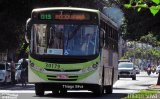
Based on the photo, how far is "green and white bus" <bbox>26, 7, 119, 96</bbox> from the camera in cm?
2228

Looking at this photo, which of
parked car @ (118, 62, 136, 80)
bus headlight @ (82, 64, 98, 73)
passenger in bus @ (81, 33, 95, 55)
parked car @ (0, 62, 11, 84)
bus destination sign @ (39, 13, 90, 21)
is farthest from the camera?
parked car @ (118, 62, 136, 80)

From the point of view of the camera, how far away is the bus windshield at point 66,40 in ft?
73.0

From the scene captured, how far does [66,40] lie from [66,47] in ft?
0.85

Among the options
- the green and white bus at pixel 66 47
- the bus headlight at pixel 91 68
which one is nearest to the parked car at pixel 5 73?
the green and white bus at pixel 66 47

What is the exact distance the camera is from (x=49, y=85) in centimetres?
2309

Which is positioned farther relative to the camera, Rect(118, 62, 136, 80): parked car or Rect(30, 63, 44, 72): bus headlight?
Rect(118, 62, 136, 80): parked car

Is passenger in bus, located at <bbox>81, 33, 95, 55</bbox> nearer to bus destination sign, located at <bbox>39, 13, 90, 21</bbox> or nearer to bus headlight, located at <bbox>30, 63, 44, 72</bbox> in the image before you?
bus destination sign, located at <bbox>39, 13, 90, 21</bbox>

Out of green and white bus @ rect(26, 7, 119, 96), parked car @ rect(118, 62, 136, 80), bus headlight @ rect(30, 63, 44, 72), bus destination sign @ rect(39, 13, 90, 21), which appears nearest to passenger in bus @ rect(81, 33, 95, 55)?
green and white bus @ rect(26, 7, 119, 96)

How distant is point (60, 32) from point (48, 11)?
1.08 metres

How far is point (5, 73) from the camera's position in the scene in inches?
1551

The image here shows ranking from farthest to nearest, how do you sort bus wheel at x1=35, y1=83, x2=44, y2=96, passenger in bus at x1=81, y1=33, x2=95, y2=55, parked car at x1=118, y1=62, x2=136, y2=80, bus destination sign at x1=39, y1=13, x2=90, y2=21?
parked car at x1=118, y1=62, x2=136, y2=80
bus wheel at x1=35, y1=83, x2=44, y2=96
bus destination sign at x1=39, y1=13, x2=90, y2=21
passenger in bus at x1=81, y1=33, x2=95, y2=55

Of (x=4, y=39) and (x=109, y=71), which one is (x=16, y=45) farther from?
(x=109, y=71)

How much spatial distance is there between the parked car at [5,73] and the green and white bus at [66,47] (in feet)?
54.1

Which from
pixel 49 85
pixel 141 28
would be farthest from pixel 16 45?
pixel 49 85
